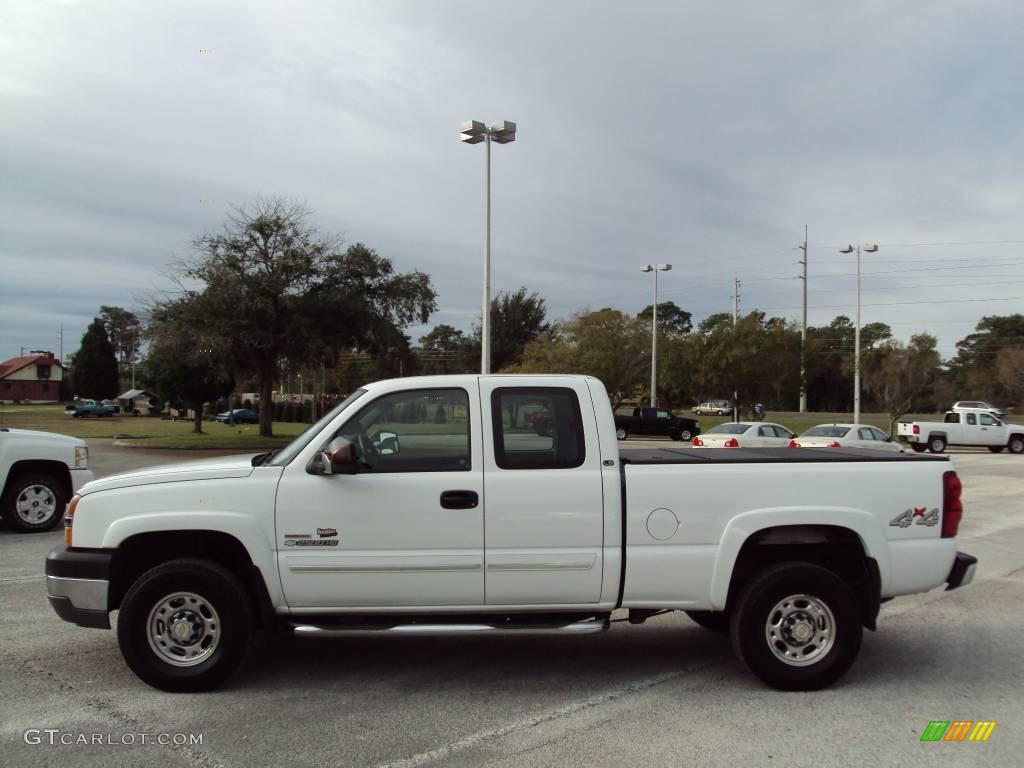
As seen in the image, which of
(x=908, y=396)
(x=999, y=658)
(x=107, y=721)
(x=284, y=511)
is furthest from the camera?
(x=908, y=396)

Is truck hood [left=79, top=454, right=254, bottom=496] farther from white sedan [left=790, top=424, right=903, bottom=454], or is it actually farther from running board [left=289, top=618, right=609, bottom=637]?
white sedan [left=790, top=424, right=903, bottom=454]

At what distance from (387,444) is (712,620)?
2896 millimetres

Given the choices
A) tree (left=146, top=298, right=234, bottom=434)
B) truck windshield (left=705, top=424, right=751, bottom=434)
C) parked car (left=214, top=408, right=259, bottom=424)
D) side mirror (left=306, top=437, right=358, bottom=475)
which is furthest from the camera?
parked car (left=214, top=408, right=259, bottom=424)

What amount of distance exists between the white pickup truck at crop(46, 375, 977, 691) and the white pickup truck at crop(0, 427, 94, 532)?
647 cm

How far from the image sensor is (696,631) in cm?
648

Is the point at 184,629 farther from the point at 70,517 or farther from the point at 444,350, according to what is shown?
the point at 444,350

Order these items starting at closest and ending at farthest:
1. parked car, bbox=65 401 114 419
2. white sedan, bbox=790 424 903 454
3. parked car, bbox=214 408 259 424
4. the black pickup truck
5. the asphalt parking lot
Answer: the asphalt parking lot
white sedan, bbox=790 424 903 454
the black pickup truck
parked car, bbox=214 408 259 424
parked car, bbox=65 401 114 419

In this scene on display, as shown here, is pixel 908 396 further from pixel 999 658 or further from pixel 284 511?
pixel 284 511

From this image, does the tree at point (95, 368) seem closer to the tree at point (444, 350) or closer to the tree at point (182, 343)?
the tree at point (444, 350)

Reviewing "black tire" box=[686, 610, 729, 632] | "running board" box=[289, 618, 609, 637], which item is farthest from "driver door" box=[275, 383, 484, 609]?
"black tire" box=[686, 610, 729, 632]

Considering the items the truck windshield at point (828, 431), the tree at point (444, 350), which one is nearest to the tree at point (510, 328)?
the tree at point (444, 350)

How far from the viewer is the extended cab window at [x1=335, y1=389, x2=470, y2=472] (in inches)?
194

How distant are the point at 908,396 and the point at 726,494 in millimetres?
41943

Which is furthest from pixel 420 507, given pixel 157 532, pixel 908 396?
pixel 908 396
